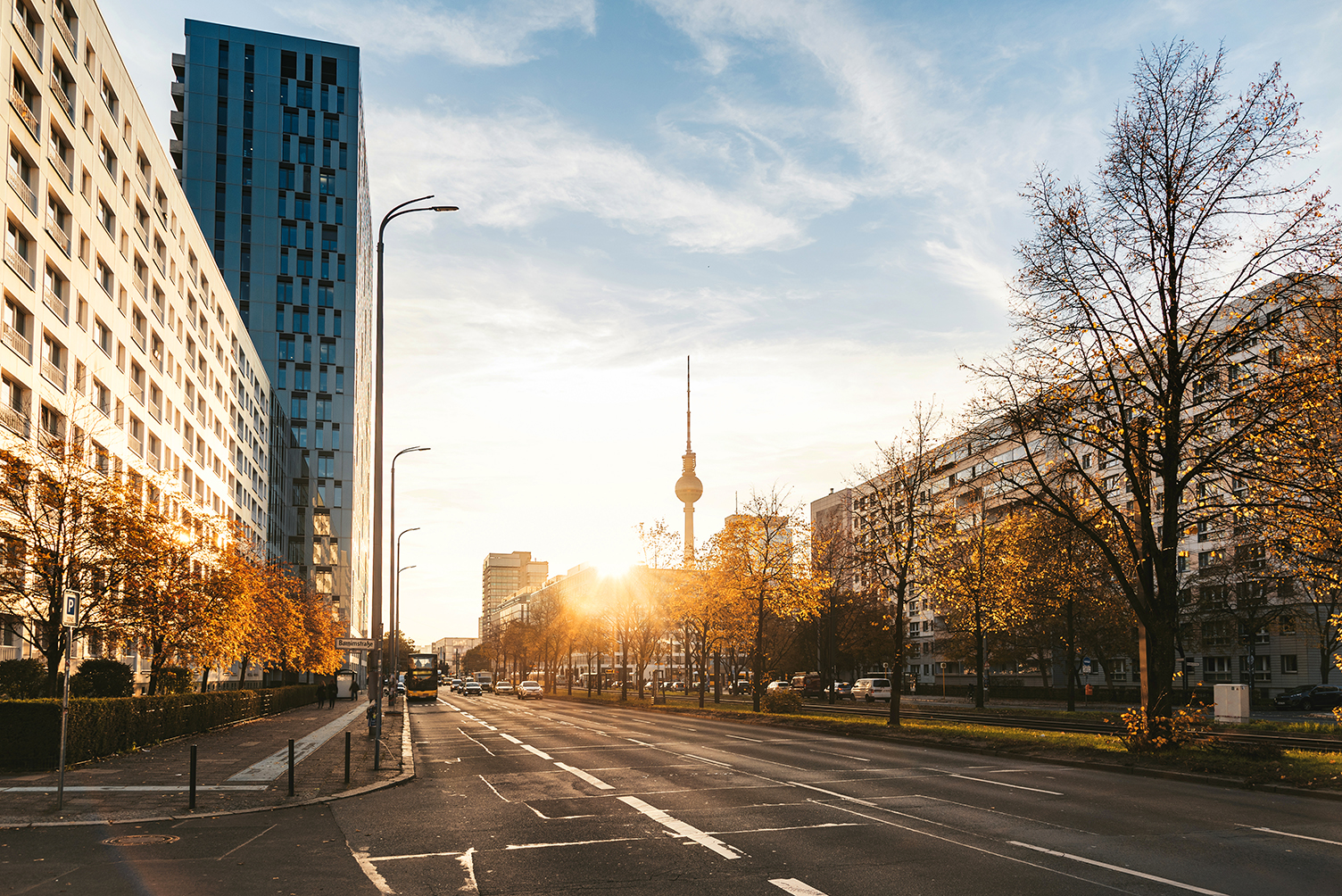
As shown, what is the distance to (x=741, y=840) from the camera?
38.8ft

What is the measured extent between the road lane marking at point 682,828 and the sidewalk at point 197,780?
533 cm

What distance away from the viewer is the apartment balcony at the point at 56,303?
36.2 m

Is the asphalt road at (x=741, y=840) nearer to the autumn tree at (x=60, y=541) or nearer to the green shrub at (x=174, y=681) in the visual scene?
the autumn tree at (x=60, y=541)

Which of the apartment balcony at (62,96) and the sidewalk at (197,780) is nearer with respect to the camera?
the sidewalk at (197,780)

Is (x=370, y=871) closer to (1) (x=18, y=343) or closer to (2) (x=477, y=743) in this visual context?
(2) (x=477, y=743)

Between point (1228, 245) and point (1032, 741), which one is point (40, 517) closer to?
point (1032, 741)

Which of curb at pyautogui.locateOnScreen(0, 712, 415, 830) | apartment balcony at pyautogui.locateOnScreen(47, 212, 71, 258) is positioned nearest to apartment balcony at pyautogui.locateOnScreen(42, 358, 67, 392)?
apartment balcony at pyautogui.locateOnScreen(47, 212, 71, 258)

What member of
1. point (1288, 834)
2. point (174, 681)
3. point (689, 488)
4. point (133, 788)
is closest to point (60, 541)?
point (133, 788)

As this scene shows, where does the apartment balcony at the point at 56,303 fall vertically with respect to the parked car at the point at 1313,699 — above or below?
above

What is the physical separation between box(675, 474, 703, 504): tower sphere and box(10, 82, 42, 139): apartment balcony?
431ft

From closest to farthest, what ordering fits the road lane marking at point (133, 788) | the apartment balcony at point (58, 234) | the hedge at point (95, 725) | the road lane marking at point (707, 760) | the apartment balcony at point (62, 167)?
the road lane marking at point (133, 788) < the hedge at point (95, 725) < the road lane marking at point (707, 760) < the apartment balcony at point (58, 234) < the apartment balcony at point (62, 167)

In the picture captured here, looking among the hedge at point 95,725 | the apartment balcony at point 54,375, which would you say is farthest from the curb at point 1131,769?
the apartment balcony at point 54,375

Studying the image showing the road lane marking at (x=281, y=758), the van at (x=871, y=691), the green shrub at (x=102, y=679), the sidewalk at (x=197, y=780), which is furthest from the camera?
the van at (x=871, y=691)

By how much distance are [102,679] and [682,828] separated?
2313 cm
